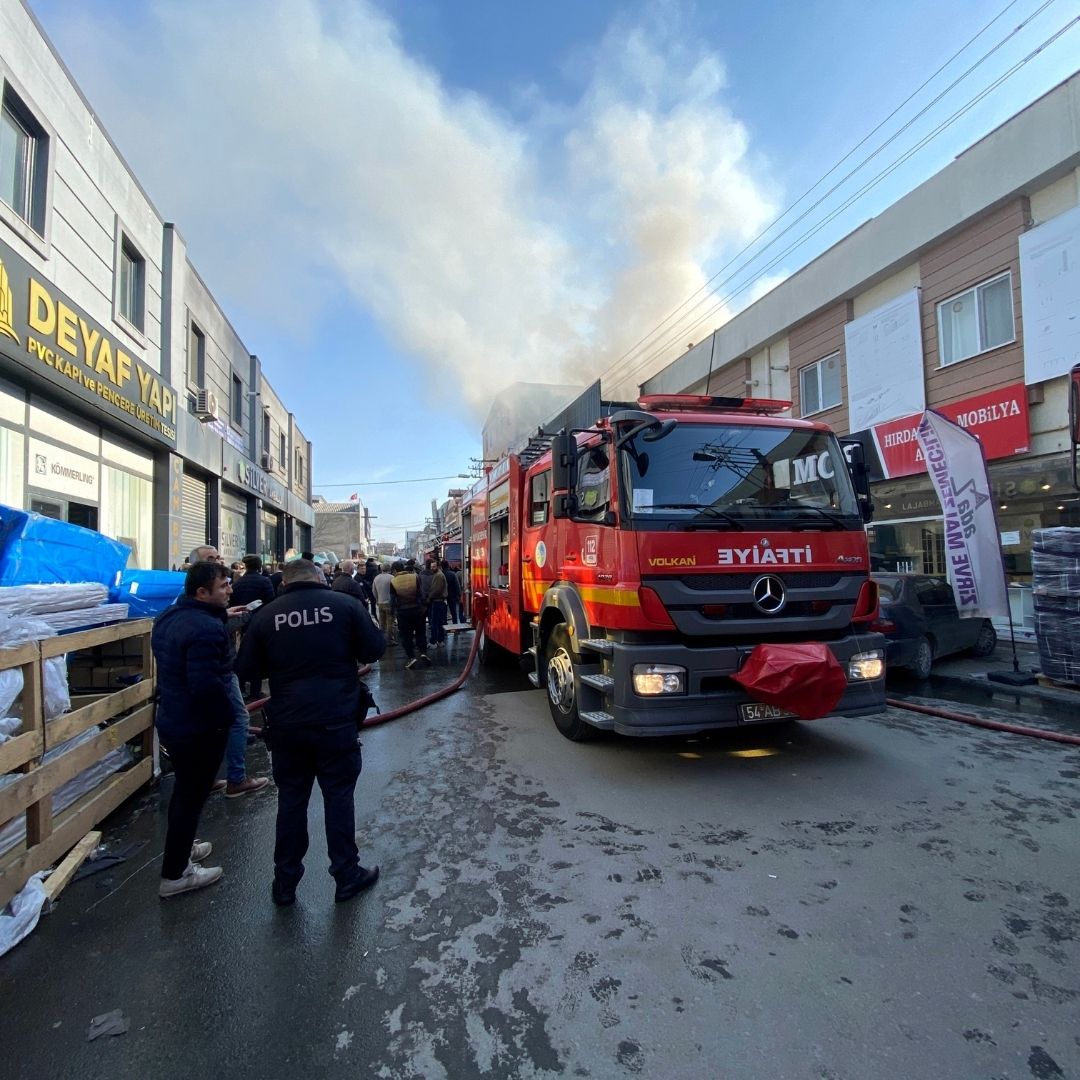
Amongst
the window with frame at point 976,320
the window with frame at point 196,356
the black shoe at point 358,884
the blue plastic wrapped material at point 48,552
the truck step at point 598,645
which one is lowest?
the black shoe at point 358,884

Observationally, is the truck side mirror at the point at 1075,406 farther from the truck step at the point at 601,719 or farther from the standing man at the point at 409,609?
the standing man at the point at 409,609

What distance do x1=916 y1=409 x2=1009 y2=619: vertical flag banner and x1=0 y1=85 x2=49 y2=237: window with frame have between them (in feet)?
38.0

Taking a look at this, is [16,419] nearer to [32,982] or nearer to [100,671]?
[100,671]

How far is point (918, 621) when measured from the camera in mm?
8016

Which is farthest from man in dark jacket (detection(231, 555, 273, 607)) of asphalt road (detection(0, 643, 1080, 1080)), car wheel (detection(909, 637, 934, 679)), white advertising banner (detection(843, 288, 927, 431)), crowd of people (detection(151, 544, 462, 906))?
white advertising banner (detection(843, 288, 927, 431))

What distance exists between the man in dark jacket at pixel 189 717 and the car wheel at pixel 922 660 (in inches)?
317

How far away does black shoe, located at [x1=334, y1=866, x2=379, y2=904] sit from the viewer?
3020 millimetres

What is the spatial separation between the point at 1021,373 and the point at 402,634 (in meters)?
10.8

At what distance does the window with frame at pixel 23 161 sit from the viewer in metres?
7.27

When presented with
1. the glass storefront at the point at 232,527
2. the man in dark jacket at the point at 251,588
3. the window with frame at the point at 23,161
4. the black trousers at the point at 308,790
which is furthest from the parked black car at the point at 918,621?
the glass storefront at the point at 232,527

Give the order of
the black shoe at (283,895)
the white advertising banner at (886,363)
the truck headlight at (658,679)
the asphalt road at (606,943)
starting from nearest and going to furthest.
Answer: the asphalt road at (606,943), the black shoe at (283,895), the truck headlight at (658,679), the white advertising banner at (886,363)

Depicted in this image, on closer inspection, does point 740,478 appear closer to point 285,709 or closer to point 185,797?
point 285,709

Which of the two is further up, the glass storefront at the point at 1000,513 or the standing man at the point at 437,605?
the glass storefront at the point at 1000,513

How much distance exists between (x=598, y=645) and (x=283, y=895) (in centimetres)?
251
